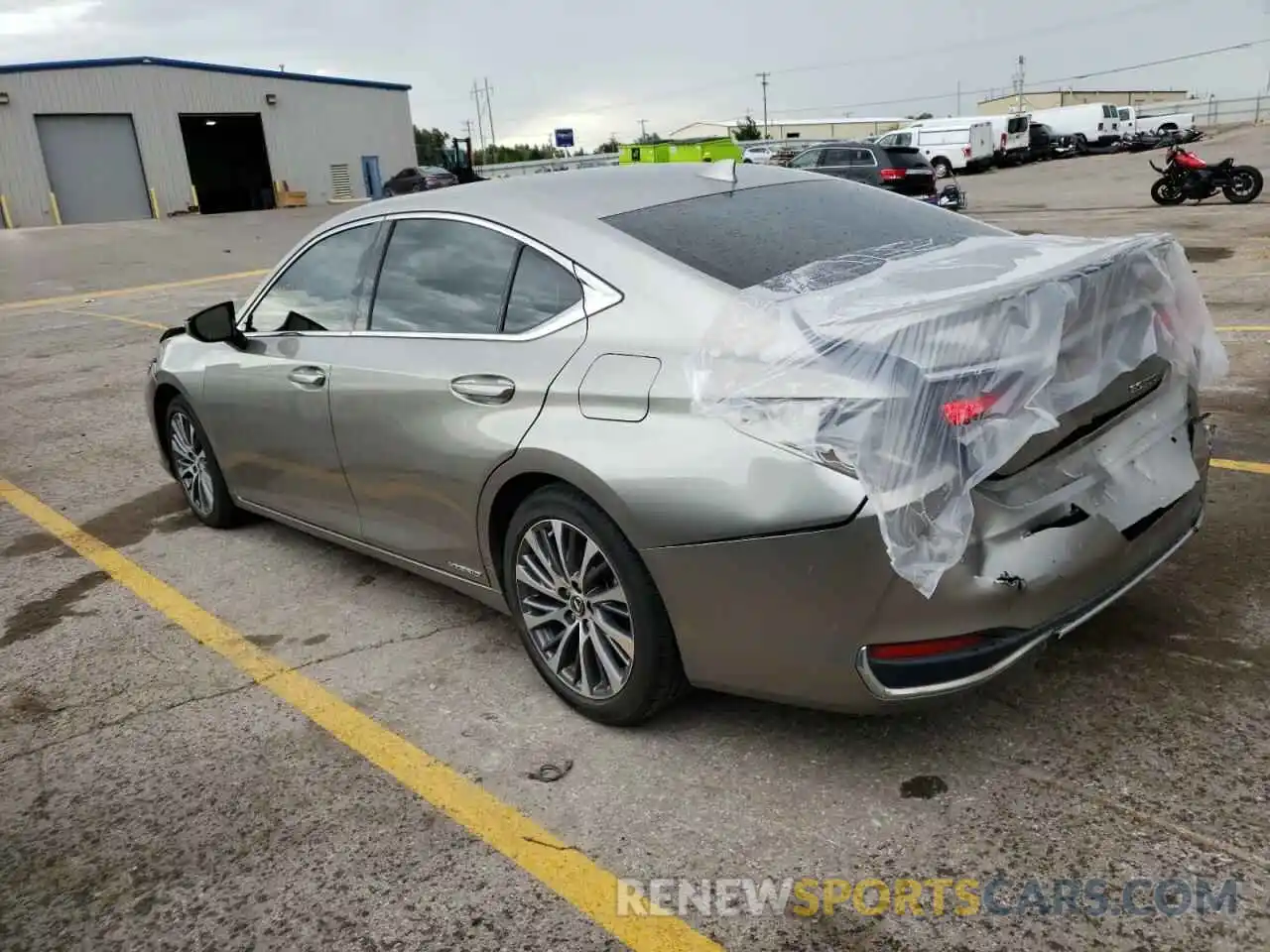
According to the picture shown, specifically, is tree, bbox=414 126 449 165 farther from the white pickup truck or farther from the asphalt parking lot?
the asphalt parking lot

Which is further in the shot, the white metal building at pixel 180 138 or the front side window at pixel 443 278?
the white metal building at pixel 180 138

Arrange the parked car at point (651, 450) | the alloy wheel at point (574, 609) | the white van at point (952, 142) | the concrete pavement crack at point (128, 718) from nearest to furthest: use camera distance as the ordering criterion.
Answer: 1. the parked car at point (651, 450)
2. the alloy wheel at point (574, 609)
3. the concrete pavement crack at point (128, 718)
4. the white van at point (952, 142)

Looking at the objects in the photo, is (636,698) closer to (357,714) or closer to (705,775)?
(705,775)

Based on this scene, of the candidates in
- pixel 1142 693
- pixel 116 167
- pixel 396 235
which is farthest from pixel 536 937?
pixel 116 167

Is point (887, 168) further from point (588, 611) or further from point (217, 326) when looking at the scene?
point (588, 611)

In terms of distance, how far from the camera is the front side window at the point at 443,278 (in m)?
3.27

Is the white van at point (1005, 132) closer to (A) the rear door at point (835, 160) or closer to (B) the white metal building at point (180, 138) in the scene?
(A) the rear door at point (835, 160)

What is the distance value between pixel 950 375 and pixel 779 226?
109 cm

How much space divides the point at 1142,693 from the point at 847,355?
1.45 m

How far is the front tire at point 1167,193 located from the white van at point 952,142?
19638mm

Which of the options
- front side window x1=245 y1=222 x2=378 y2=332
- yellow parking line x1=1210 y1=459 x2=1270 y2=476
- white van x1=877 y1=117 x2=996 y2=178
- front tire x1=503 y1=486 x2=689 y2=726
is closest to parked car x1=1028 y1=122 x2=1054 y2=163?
white van x1=877 y1=117 x2=996 y2=178

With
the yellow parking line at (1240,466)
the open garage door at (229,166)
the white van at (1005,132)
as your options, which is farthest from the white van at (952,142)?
the yellow parking line at (1240,466)

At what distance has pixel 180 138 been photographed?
3628 centimetres

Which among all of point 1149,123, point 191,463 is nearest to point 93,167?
point 191,463
